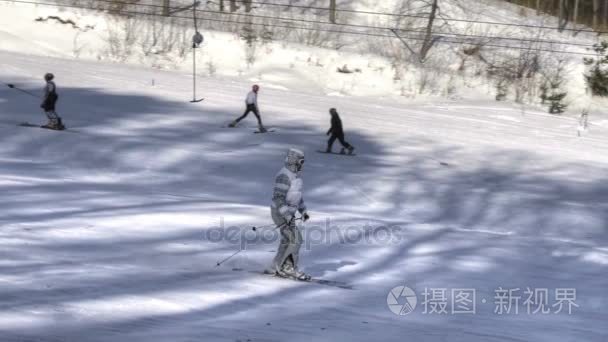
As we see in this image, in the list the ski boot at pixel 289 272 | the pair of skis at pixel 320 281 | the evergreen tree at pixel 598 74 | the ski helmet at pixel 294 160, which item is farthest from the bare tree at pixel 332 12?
the ski helmet at pixel 294 160

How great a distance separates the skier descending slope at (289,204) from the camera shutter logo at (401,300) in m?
1.28

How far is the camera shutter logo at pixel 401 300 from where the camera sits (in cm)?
1129

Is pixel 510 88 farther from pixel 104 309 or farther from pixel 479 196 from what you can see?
pixel 104 309

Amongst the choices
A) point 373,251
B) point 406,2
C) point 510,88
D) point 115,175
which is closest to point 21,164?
point 115,175

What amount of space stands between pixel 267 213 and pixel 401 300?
5.58 meters

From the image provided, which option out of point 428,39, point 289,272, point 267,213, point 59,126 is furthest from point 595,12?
point 289,272

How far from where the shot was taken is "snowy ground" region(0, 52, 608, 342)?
9.95m

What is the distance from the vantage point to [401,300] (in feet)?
38.7

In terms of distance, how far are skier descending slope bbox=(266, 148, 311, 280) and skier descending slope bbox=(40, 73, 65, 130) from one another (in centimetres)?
1320

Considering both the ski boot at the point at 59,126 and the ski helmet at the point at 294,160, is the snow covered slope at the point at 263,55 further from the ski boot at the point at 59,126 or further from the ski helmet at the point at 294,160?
the ski helmet at the point at 294,160

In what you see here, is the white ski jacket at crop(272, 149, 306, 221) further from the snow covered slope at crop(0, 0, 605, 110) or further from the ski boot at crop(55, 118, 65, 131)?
the snow covered slope at crop(0, 0, 605, 110)

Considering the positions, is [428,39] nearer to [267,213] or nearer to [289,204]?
[267,213]

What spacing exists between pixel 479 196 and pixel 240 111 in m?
10.9

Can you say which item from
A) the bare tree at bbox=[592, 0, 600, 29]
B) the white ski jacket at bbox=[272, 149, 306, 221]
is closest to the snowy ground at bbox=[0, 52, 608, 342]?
the white ski jacket at bbox=[272, 149, 306, 221]
